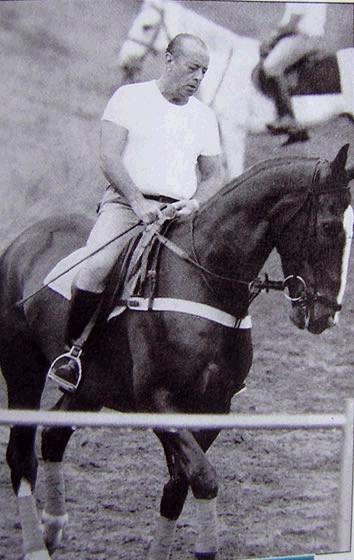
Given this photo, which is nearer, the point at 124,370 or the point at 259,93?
the point at 124,370

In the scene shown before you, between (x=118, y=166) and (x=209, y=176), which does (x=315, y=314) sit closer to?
(x=209, y=176)

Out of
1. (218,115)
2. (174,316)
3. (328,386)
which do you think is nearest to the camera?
(174,316)

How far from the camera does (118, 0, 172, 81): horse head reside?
9.89 feet

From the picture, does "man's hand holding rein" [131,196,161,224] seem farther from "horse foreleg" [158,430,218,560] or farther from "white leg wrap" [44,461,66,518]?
"white leg wrap" [44,461,66,518]

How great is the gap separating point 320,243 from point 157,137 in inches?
28.8

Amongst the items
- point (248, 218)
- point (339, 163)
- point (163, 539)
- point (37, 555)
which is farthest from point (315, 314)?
point (37, 555)

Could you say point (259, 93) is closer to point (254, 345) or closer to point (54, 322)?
point (254, 345)

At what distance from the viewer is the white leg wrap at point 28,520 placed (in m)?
2.97

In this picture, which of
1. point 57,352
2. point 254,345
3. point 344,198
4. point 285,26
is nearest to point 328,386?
point 254,345

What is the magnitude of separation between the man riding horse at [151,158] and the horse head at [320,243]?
0.38 m

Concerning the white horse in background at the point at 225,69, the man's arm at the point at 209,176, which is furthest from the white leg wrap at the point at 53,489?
the white horse in background at the point at 225,69

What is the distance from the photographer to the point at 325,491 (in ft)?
10.9

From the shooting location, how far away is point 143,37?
3.02 metres

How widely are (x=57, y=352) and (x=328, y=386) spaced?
114 cm
